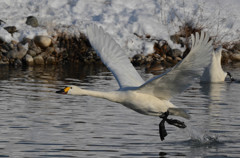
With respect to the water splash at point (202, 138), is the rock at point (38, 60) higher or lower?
higher

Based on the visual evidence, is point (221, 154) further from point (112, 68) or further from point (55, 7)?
point (55, 7)

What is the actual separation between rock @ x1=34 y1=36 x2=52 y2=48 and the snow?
0.37 metres

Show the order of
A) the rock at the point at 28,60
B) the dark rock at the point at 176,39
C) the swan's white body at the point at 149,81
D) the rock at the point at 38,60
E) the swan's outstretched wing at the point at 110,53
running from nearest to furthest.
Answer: the swan's white body at the point at 149,81
the swan's outstretched wing at the point at 110,53
the rock at the point at 28,60
the rock at the point at 38,60
the dark rock at the point at 176,39

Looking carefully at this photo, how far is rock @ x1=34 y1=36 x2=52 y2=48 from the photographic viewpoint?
2217 cm

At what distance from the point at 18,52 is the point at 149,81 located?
46.2ft

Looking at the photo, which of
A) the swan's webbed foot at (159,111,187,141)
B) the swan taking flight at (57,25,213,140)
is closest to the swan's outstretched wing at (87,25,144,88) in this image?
the swan taking flight at (57,25,213,140)

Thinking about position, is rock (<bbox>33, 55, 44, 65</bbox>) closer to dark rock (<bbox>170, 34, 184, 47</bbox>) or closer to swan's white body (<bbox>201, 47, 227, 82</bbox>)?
dark rock (<bbox>170, 34, 184, 47</bbox>)

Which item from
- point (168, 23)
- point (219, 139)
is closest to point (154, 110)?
point (219, 139)

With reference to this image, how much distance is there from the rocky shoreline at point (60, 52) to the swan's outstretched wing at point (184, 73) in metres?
11.4

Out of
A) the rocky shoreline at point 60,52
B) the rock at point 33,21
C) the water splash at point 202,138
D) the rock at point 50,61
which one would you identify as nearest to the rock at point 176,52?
the rocky shoreline at point 60,52

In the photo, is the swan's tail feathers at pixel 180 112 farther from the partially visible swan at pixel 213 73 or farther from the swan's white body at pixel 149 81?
the partially visible swan at pixel 213 73

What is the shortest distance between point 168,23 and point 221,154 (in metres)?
18.2

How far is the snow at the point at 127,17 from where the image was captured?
2344 cm

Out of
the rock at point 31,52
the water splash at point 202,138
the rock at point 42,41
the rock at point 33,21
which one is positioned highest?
the rock at point 33,21
